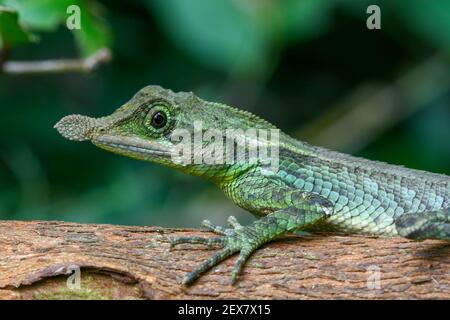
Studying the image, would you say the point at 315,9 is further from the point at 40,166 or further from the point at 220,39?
the point at 40,166

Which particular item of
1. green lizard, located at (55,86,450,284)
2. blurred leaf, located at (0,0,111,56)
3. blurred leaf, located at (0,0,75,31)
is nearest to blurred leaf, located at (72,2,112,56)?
blurred leaf, located at (0,0,111,56)

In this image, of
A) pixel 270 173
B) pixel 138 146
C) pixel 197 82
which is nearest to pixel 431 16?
pixel 197 82

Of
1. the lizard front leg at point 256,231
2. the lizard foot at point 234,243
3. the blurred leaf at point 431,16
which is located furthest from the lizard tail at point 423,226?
the blurred leaf at point 431,16

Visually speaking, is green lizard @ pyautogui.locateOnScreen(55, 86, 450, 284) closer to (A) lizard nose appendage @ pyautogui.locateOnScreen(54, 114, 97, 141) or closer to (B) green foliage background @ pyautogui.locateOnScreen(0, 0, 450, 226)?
(A) lizard nose appendage @ pyautogui.locateOnScreen(54, 114, 97, 141)

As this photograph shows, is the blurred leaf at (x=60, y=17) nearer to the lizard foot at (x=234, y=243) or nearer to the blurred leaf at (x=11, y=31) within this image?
the blurred leaf at (x=11, y=31)

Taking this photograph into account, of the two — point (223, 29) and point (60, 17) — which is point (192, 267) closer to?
point (60, 17)
